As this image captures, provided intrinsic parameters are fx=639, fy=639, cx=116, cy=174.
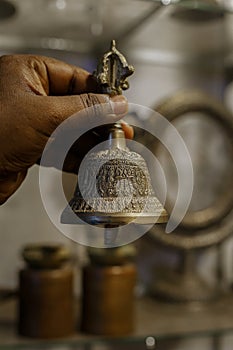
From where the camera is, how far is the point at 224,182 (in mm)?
806

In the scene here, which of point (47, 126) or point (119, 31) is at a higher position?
point (119, 31)

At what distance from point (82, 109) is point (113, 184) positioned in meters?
0.05

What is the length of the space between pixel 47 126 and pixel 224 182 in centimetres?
48

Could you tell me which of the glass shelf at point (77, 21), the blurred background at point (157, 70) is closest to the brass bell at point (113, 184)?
the blurred background at point (157, 70)

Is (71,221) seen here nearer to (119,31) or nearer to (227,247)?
(119,31)

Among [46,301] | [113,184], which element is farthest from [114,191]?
[46,301]

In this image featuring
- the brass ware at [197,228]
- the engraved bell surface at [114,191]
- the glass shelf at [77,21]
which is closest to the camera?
the engraved bell surface at [114,191]

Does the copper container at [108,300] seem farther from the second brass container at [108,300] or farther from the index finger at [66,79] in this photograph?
the index finger at [66,79]

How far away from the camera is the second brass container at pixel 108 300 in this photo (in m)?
0.66

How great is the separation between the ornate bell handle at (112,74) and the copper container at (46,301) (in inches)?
13.5

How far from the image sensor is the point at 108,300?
2.18 ft

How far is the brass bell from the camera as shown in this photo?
1.11 ft

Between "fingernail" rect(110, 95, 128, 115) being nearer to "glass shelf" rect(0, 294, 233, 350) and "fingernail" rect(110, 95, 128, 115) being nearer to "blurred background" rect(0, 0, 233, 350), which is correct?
"blurred background" rect(0, 0, 233, 350)

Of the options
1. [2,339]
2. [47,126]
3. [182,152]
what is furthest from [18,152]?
[2,339]
